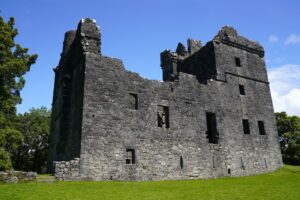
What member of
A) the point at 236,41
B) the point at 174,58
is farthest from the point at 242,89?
→ the point at 174,58

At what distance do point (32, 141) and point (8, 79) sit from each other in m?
18.8

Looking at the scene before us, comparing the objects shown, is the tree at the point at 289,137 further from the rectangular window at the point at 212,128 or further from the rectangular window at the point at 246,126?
the rectangular window at the point at 212,128

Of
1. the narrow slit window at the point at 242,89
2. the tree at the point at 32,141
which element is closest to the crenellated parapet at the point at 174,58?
the narrow slit window at the point at 242,89

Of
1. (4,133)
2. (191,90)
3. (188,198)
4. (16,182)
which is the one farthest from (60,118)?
(188,198)

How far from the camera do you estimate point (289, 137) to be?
40500 mm

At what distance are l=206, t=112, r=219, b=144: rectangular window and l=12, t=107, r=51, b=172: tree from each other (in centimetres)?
2278

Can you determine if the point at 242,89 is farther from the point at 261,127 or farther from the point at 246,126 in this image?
the point at 261,127

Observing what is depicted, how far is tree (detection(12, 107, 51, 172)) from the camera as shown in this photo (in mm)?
37906

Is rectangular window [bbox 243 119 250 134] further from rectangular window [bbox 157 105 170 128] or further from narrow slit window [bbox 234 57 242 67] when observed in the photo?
rectangular window [bbox 157 105 170 128]

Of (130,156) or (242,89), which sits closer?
(130,156)

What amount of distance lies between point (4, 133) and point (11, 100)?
104 inches

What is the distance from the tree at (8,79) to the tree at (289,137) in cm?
3142

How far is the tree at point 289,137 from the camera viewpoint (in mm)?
38188

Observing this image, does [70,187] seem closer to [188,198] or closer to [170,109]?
[188,198]
